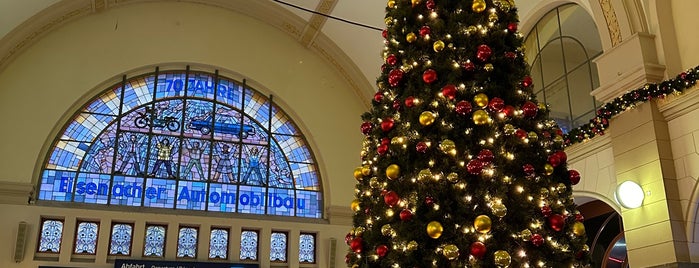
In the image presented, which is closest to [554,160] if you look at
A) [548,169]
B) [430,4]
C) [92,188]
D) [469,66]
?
[548,169]

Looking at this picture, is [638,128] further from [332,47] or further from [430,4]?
[332,47]

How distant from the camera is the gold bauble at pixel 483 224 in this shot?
3.95m

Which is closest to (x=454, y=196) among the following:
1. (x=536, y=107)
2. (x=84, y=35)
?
(x=536, y=107)

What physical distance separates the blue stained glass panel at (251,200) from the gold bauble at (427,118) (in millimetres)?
8043

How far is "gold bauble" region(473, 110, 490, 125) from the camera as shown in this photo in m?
4.23

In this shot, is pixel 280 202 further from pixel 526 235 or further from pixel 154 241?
pixel 526 235

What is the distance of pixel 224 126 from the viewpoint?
12375mm

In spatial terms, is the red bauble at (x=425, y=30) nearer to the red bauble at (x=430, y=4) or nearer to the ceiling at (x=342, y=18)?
the red bauble at (x=430, y=4)

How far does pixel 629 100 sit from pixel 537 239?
12.2 ft

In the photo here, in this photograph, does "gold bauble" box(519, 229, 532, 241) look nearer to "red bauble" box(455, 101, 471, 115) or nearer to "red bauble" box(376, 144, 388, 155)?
"red bauble" box(455, 101, 471, 115)

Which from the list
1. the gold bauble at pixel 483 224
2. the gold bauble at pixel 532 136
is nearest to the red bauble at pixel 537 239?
the gold bauble at pixel 483 224

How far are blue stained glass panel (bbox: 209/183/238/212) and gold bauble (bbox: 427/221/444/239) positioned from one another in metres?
8.20

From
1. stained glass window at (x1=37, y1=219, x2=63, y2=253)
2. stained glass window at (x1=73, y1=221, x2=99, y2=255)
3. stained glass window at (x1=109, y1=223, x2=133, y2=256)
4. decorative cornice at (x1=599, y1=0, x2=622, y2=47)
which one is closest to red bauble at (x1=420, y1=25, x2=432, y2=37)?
decorative cornice at (x1=599, y1=0, x2=622, y2=47)

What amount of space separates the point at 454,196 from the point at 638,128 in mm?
3798
